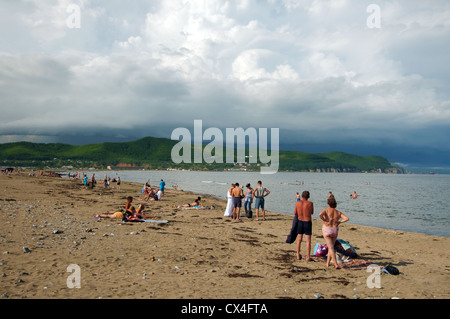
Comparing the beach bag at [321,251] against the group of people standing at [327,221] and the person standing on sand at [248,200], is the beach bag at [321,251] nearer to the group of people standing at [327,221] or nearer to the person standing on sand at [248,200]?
the group of people standing at [327,221]

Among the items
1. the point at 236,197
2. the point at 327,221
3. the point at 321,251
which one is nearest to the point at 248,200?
the point at 236,197

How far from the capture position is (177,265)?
361 inches

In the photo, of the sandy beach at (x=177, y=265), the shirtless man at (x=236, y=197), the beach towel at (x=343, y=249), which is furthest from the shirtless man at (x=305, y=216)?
the shirtless man at (x=236, y=197)

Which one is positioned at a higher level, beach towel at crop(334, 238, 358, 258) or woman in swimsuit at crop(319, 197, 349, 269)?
woman in swimsuit at crop(319, 197, 349, 269)

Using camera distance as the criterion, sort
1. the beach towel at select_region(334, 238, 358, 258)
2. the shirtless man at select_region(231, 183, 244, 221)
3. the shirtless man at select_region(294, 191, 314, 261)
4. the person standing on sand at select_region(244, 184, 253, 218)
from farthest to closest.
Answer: the person standing on sand at select_region(244, 184, 253, 218)
the shirtless man at select_region(231, 183, 244, 221)
the beach towel at select_region(334, 238, 358, 258)
the shirtless man at select_region(294, 191, 314, 261)

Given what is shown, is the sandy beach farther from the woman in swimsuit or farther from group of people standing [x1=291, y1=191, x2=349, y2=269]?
the woman in swimsuit

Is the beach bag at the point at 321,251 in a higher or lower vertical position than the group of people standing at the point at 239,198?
lower

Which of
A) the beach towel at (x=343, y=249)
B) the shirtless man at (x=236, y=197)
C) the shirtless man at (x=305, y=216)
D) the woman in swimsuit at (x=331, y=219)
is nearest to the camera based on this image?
the woman in swimsuit at (x=331, y=219)

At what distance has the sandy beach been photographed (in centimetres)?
698

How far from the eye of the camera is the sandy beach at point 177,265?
6.98 meters

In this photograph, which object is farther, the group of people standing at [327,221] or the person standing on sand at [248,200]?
the person standing on sand at [248,200]

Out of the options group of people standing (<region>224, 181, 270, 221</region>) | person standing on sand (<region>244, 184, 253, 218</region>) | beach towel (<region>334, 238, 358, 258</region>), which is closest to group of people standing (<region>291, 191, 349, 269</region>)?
beach towel (<region>334, 238, 358, 258</region>)
